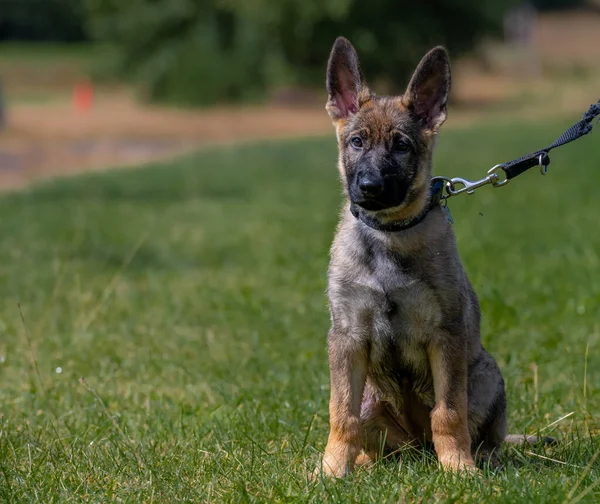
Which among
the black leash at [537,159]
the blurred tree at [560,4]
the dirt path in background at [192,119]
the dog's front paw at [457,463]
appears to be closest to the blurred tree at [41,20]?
the dirt path in background at [192,119]

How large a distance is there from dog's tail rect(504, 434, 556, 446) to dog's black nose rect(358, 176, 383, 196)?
4.33 feet

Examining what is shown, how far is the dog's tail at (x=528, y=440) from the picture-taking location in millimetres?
4602

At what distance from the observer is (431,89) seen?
15.4 feet

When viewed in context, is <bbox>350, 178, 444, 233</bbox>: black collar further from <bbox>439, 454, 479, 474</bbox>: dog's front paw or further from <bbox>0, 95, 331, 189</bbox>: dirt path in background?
<bbox>0, 95, 331, 189</bbox>: dirt path in background

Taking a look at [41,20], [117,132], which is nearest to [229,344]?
[117,132]

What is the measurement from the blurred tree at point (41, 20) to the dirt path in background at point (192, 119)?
11544 mm

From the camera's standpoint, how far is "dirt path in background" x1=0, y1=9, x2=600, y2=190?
22.3 meters

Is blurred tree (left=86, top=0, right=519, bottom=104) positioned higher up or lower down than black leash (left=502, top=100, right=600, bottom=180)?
lower down

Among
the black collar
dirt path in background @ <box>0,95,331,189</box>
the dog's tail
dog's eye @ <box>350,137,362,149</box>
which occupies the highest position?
dog's eye @ <box>350,137,362,149</box>

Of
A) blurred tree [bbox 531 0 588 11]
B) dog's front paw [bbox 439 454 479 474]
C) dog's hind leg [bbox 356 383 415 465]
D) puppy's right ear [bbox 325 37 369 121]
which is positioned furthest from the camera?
blurred tree [bbox 531 0 588 11]

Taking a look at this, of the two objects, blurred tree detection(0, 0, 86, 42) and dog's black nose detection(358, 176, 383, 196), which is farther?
blurred tree detection(0, 0, 86, 42)

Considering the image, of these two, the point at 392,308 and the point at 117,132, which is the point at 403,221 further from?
the point at 117,132

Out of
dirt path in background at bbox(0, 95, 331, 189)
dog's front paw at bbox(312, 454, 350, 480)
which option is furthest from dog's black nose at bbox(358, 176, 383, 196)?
dirt path in background at bbox(0, 95, 331, 189)

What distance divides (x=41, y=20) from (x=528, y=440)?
54.4m
